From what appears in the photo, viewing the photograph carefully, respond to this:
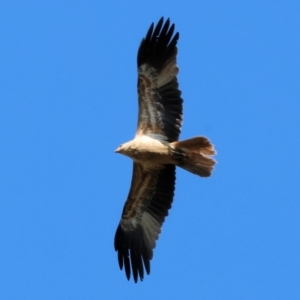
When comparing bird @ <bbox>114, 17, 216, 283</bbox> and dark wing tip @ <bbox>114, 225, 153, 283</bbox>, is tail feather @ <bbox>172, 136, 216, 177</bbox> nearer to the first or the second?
bird @ <bbox>114, 17, 216, 283</bbox>

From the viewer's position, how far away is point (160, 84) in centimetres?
1345

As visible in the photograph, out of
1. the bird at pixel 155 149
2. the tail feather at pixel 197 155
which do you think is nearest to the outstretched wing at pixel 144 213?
the bird at pixel 155 149

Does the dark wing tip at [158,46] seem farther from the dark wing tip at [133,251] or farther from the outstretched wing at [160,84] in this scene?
the dark wing tip at [133,251]

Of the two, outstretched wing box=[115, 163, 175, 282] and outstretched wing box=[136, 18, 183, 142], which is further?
outstretched wing box=[115, 163, 175, 282]

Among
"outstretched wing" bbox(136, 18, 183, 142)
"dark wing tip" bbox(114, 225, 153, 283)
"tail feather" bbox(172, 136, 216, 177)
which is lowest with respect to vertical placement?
"dark wing tip" bbox(114, 225, 153, 283)

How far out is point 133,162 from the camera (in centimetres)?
1395

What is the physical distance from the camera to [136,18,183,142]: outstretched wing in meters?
13.4

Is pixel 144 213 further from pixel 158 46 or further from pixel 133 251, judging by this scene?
pixel 158 46

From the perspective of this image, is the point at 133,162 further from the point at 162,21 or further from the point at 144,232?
the point at 162,21

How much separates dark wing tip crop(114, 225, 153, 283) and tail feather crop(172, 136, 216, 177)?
1.48 m

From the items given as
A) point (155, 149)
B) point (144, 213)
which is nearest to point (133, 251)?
point (144, 213)

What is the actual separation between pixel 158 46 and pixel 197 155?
1.63 m

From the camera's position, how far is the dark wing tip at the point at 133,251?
1405 cm

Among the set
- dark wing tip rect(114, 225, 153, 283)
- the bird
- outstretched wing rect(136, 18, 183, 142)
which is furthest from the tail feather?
dark wing tip rect(114, 225, 153, 283)
